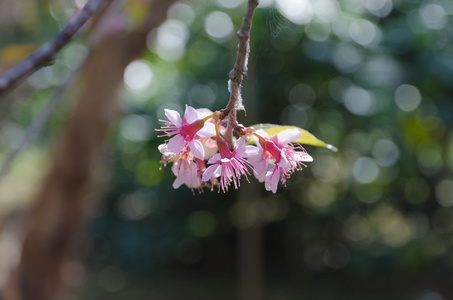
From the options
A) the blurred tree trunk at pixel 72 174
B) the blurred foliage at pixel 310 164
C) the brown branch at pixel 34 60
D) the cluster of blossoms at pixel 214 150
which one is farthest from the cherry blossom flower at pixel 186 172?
the blurred foliage at pixel 310 164

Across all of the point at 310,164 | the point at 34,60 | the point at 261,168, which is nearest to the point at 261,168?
the point at 261,168

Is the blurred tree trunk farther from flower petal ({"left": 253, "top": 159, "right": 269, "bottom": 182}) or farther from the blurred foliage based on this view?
flower petal ({"left": 253, "top": 159, "right": 269, "bottom": 182})

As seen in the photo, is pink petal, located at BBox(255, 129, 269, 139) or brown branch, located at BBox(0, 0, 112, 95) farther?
pink petal, located at BBox(255, 129, 269, 139)

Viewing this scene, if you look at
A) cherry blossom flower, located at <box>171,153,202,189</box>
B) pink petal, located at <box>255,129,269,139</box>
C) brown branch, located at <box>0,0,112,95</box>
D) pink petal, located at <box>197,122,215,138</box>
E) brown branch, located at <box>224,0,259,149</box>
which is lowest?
cherry blossom flower, located at <box>171,153,202,189</box>

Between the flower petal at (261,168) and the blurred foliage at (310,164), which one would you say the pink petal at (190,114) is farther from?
the blurred foliage at (310,164)

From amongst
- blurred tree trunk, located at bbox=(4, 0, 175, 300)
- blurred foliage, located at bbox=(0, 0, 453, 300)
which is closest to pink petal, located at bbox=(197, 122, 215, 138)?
blurred tree trunk, located at bbox=(4, 0, 175, 300)

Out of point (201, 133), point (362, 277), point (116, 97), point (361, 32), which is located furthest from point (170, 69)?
point (201, 133)
